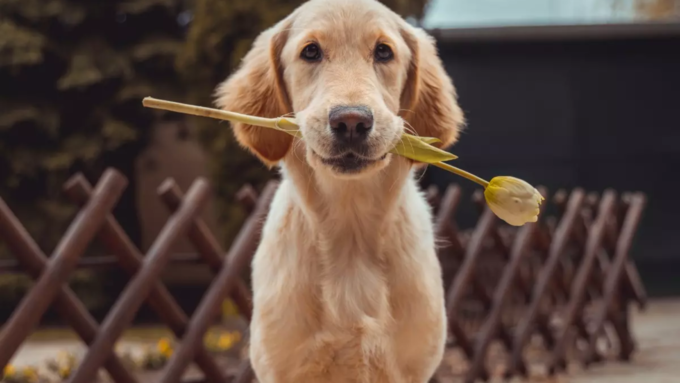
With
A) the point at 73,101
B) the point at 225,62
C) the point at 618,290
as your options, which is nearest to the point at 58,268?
the point at 225,62

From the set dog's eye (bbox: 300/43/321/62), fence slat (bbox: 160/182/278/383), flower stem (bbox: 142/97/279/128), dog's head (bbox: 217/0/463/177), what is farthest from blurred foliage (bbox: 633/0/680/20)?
flower stem (bbox: 142/97/279/128)

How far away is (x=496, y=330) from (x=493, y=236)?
2.19 ft

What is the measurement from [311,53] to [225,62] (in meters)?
4.97

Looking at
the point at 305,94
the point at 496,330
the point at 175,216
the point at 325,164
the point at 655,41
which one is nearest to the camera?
the point at 325,164

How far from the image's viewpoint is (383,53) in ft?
7.55

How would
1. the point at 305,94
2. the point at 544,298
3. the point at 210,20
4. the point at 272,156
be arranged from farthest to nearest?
1. the point at 210,20
2. the point at 544,298
3. the point at 272,156
4. the point at 305,94

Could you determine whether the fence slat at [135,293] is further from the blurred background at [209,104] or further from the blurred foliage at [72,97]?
the blurred foliage at [72,97]

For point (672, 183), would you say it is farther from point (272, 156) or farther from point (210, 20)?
point (272, 156)

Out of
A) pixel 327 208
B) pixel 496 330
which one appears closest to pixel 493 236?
pixel 496 330

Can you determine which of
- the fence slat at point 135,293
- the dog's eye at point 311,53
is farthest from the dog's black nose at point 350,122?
the fence slat at point 135,293

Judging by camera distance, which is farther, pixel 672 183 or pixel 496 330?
pixel 672 183

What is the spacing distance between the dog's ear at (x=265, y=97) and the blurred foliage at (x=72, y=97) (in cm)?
592

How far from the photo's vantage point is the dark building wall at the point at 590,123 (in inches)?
354

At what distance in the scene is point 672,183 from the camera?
9.44 metres
